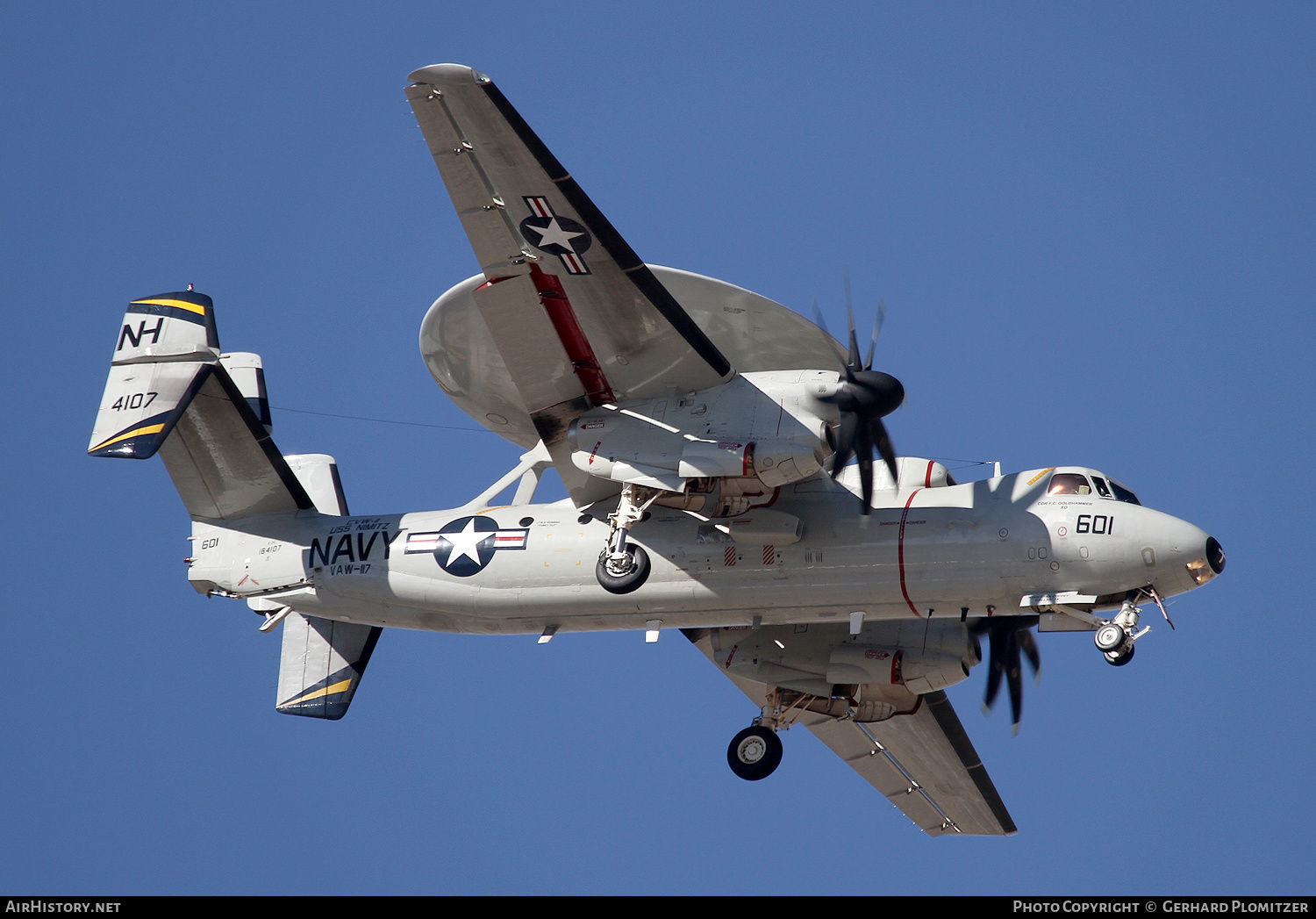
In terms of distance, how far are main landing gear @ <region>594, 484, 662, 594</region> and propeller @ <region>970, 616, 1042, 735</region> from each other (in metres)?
5.95

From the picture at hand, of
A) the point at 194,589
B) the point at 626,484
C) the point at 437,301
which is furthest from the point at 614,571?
the point at 194,589

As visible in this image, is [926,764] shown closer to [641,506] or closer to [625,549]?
[625,549]

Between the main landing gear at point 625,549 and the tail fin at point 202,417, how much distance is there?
6.42 metres

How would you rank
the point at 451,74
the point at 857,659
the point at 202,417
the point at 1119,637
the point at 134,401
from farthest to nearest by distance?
the point at 202,417
the point at 857,659
the point at 134,401
the point at 1119,637
the point at 451,74

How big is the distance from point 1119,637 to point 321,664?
13088 millimetres

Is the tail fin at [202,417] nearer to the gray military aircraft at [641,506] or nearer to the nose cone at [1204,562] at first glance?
the gray military aircraft at [641,506]

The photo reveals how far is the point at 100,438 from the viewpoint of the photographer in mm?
22984

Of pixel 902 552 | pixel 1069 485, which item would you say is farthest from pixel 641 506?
pixel 1069 485

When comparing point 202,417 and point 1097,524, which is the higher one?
point 202,417

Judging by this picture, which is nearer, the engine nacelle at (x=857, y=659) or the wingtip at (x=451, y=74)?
the wingtip at (x=451, y=74)

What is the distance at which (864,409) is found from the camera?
20141 mm

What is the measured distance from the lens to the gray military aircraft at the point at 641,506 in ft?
67.0

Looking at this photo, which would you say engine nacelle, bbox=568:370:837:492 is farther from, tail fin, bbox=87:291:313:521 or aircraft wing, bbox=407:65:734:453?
tail fin, bbox=87:291:313:521

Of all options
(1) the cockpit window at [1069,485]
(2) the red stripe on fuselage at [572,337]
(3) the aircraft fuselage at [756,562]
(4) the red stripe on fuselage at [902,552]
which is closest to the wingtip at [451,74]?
(2) the red stripe on fuselage at [572,337]
